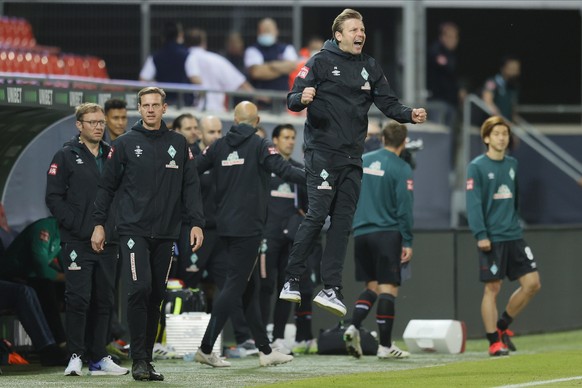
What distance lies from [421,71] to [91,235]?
1000cm

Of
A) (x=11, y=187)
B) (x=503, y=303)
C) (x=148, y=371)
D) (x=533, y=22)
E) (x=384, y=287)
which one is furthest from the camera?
(x=533, y=22)

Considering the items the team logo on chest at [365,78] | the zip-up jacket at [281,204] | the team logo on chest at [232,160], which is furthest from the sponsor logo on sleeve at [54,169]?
the zip-up jacket at [281,204]

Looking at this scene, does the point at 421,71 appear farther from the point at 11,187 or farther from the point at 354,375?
the point at 354,375

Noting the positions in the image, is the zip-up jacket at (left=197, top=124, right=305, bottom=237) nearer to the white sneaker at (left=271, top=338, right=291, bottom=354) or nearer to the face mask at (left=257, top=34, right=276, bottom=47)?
the white sneaker at (left=271, top=338, right=291, bottom=354)

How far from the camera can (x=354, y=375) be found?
37.3 feet

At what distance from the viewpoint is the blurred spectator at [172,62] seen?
64.5ft

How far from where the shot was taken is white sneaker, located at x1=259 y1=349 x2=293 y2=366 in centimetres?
1227

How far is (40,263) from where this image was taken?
42.6 feet

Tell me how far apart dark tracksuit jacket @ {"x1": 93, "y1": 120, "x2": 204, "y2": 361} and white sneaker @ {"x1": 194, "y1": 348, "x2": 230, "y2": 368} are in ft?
3.53

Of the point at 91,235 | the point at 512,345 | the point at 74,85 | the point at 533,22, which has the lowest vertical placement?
the point at 512,345

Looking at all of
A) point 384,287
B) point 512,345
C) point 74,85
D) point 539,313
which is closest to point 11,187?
point 74,85

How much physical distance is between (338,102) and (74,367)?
301 centimetres

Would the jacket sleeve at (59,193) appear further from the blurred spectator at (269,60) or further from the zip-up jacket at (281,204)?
the blurred spectator at (269,60)

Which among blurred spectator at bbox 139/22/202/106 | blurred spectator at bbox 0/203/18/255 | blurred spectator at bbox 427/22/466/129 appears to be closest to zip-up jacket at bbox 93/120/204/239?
blurred spectator at bbox 0/203/18/255
